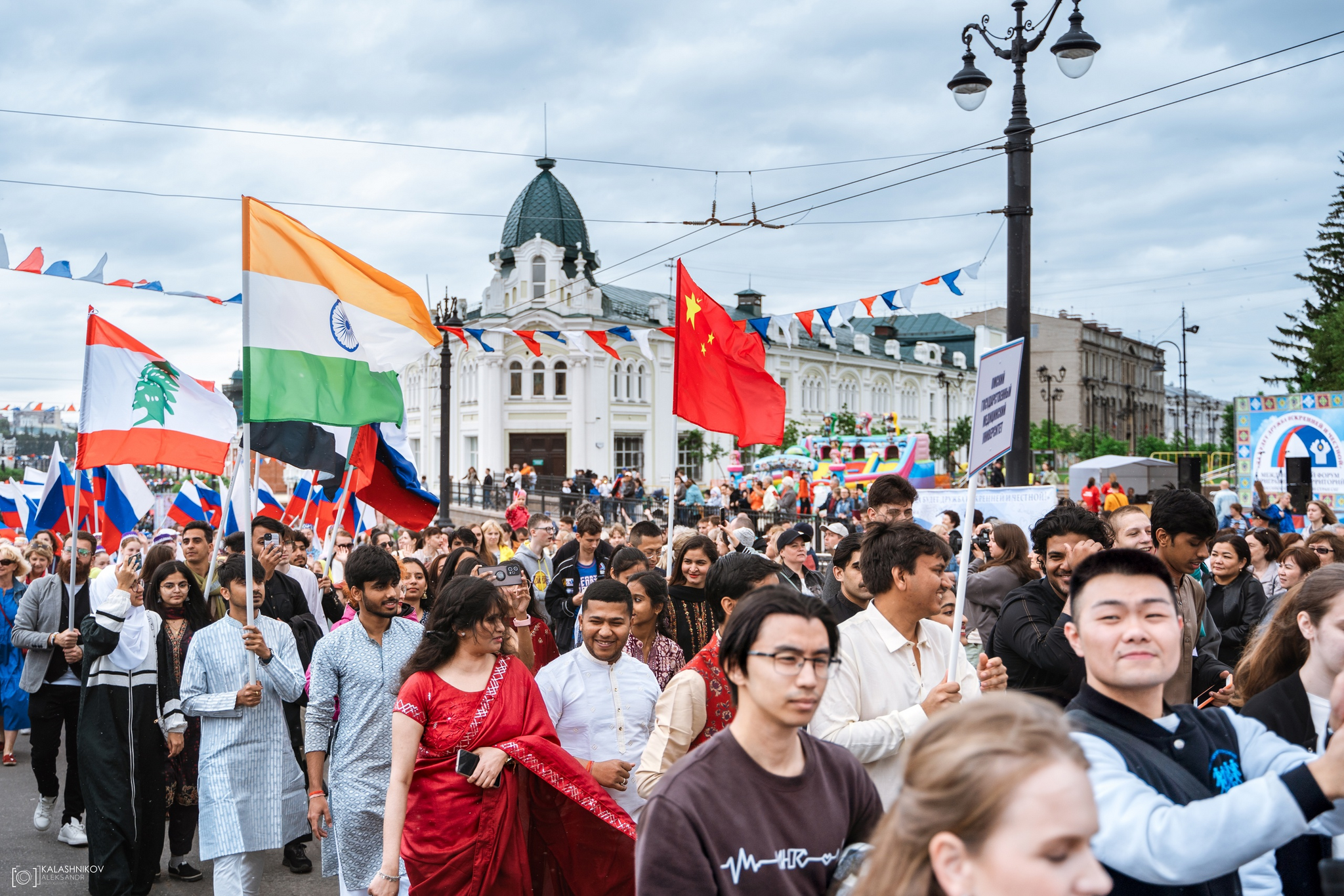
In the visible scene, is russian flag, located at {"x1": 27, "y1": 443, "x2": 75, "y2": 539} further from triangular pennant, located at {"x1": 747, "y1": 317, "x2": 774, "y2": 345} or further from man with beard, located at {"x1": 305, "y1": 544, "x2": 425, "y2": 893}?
man with beard, located at {"x1": 305, "y1": 544, "x2": 425, "y2": 893}

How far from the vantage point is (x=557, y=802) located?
414 centimetres

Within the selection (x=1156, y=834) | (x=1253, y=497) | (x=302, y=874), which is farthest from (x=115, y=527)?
(x=1253, y=497)

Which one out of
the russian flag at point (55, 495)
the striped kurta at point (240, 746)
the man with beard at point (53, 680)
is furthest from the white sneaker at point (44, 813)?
the russian flag at point (55, 495)

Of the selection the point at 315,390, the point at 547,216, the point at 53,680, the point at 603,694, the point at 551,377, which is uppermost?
the point at 547,216

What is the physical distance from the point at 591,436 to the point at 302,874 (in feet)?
147

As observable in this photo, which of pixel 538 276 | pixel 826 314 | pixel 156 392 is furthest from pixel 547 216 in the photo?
pixel 156 392

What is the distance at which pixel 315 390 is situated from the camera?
5656 mm

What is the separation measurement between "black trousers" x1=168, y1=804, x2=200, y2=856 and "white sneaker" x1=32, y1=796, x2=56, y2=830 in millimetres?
1375

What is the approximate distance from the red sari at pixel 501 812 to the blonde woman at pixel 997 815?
99.8 inches

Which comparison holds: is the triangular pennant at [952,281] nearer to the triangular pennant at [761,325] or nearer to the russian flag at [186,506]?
the triangular pennant at [761,325]

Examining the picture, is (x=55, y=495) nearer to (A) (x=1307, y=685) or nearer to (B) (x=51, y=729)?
(B) (x=51, y=729)

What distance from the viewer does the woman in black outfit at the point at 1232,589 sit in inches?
258

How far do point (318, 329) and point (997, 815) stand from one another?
15.9ft
